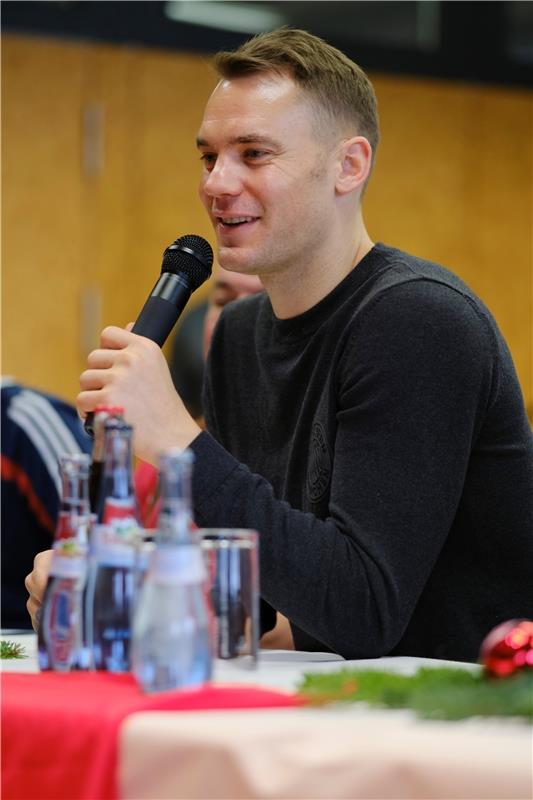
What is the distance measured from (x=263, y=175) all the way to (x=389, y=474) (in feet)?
1.31

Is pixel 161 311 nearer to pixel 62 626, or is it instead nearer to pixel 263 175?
pixel 263 175

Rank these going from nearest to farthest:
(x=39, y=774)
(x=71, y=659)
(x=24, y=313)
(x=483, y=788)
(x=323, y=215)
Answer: (x=483, y=788) < (x=39, y=774) < (x=71, y=659) < (x=323, y=215) < (x=24, y=313)

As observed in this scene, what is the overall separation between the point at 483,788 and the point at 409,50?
395 centimetres

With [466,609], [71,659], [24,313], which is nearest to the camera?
[71,659]

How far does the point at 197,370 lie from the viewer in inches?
144

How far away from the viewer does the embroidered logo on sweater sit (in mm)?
1509

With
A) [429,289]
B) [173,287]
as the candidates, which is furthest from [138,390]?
[429,289]

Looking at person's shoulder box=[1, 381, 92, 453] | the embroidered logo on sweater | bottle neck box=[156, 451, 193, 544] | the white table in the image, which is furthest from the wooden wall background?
the white table

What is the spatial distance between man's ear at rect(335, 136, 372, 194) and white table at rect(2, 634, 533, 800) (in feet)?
3.00

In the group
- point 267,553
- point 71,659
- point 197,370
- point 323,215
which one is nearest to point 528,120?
point 197,370

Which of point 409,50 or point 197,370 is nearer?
point 197,370

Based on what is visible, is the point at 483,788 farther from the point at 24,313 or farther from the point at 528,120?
the point at 528,120

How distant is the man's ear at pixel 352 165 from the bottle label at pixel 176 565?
2.74ft

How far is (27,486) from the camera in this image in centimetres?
270
